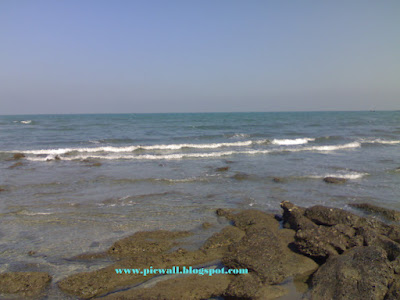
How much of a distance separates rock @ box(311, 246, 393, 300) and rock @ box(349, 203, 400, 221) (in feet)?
10.9

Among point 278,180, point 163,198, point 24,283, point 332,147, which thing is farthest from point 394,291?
point 332,147

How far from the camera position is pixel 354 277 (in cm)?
436

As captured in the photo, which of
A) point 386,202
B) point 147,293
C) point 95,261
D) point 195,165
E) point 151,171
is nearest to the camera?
point 147,293

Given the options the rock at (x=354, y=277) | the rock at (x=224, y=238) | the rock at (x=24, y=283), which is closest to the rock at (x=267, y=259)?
the rock at (x=224, y=238)

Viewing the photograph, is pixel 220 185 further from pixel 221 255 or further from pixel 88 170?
pixel 88 170

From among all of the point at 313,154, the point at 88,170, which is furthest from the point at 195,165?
the point at 313,154

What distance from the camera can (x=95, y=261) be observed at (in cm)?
546

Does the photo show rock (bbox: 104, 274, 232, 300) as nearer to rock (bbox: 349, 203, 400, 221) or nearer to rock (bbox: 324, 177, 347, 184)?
rock (bbox: 349, 203, 400, 221)

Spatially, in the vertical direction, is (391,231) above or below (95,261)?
above

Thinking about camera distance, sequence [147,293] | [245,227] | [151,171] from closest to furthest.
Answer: [147,293] → [245,227] → [151,171]

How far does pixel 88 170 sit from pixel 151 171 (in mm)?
3328

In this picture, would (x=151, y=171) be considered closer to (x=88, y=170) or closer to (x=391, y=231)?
(x=88, y=170)

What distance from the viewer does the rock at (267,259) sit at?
478 centimetres

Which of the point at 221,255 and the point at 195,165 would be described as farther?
the point at 195,165
